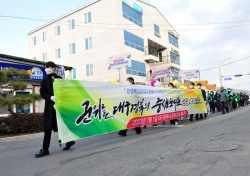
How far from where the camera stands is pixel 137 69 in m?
36.8

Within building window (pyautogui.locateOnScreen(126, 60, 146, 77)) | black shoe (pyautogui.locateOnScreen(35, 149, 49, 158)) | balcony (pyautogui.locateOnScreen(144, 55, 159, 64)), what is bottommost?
black shoe (pyautogui.locateOnScreen(35, 149, 49, 158))

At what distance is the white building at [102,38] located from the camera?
34.1 meters

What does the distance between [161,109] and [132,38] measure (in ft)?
86.9

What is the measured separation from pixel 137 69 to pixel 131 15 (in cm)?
739

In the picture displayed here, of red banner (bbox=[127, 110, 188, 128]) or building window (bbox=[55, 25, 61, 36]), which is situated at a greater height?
building window (bbox=[55, 25, 61, 36])

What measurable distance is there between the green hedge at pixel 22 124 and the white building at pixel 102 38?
797 inches

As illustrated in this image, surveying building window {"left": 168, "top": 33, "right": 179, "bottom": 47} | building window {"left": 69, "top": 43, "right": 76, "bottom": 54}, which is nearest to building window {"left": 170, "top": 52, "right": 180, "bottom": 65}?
building window {"left": 168, "top": 33, "right": 179, "bottom": 47}

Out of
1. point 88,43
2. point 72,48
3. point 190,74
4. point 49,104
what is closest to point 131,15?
point 88,43

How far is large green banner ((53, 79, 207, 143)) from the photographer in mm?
6379

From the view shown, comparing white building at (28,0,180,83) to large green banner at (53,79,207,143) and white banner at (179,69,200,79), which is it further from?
large green banner at (53,79,207,143)

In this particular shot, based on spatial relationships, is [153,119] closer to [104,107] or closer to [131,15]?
[104,107]

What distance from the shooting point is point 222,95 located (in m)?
18.6

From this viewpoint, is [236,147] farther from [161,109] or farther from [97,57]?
[97,57]

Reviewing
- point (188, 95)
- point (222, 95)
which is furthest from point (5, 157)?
point (222, 95)
